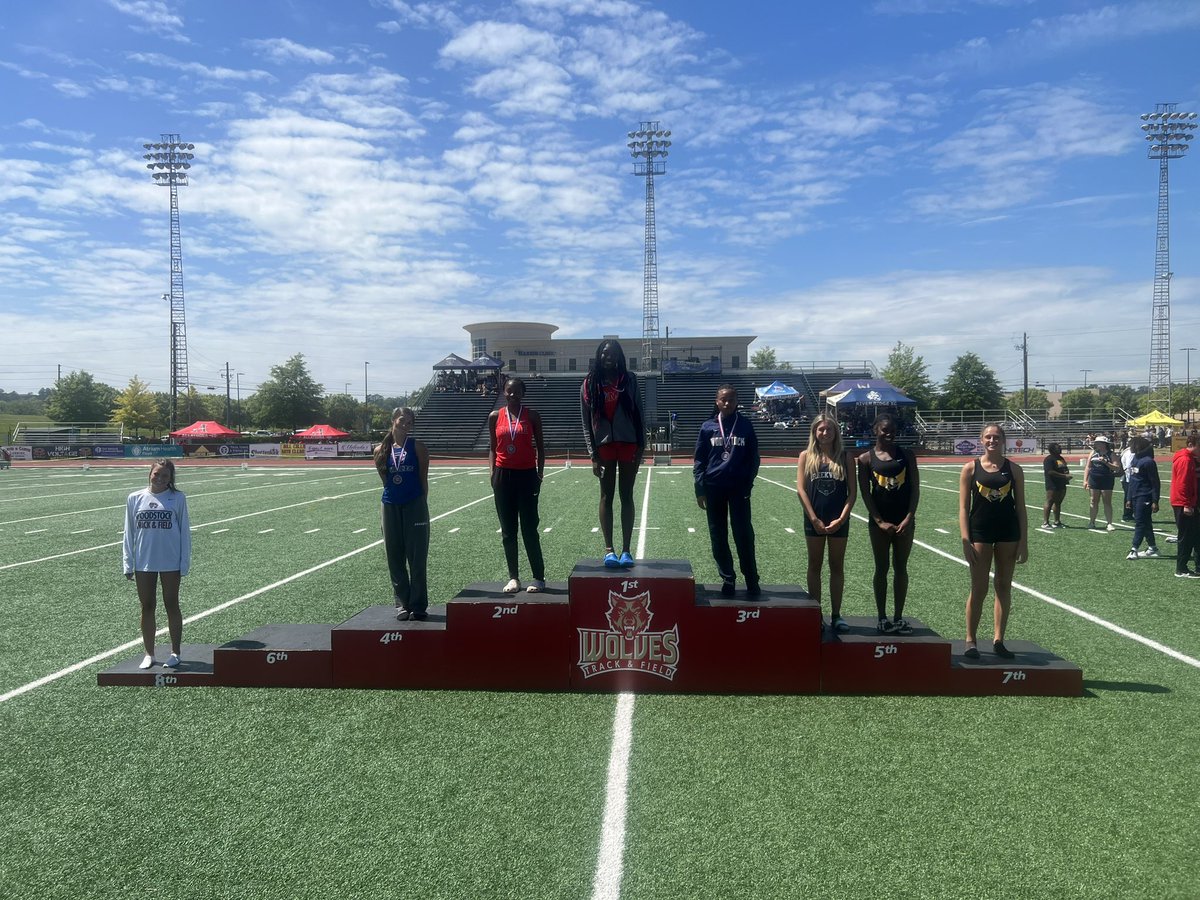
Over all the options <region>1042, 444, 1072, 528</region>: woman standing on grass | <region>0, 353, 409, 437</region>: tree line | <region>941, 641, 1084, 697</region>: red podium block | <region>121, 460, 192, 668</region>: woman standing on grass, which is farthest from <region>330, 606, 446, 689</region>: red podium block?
<region>0, 353, 409, 437</region>: tree line

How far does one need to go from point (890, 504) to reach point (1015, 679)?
154 centimetres

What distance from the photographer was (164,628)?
7.90 metres

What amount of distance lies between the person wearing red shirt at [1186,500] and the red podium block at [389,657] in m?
9.50

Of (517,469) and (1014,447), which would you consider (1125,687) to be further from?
(1014,447)

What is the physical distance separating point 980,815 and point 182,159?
220ft

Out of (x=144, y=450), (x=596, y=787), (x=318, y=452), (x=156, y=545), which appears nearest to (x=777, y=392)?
(x=318, y=452)

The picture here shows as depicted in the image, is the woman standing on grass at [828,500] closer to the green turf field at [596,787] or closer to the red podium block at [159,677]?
the green turf field at [596,787]

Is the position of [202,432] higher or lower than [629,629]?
higher

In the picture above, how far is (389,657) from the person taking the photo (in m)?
6.04

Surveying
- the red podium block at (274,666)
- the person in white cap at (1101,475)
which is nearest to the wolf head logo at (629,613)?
the red podium block at (274,666)

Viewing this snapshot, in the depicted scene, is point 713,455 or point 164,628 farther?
point 164,628

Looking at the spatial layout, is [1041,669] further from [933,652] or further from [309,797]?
[309,797]

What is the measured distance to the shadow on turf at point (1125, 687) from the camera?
18.9 feet

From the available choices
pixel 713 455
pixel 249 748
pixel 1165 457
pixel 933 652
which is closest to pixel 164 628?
pixel 249 748
